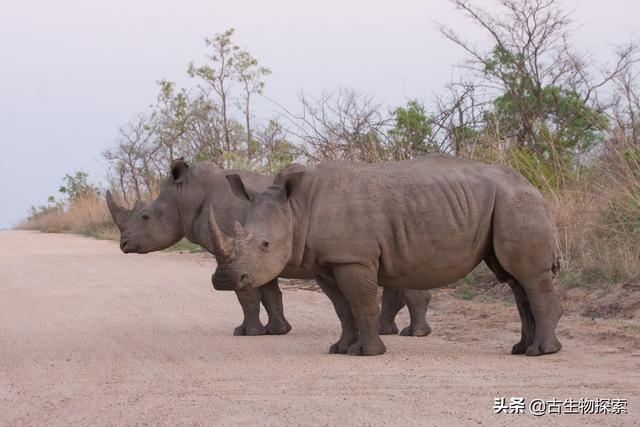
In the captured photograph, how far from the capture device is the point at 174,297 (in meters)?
11.1

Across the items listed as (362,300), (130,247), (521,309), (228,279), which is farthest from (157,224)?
(521,309)

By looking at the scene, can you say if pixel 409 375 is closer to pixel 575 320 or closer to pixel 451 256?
pixel 451 256

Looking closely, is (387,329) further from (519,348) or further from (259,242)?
(259,242)

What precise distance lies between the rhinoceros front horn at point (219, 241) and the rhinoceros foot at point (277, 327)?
206 centimetres

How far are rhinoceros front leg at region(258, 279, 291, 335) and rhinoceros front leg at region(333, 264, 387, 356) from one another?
162cm

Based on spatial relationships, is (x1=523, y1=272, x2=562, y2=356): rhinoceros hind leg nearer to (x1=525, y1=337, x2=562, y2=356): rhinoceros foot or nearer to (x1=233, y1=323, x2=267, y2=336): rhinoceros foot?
(x1=525, y1=337, x2=562, y2=356): rhinoceros foot

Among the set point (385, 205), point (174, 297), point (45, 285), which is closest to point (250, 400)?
point (385, 205)

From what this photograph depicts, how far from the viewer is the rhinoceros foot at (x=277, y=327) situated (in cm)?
856

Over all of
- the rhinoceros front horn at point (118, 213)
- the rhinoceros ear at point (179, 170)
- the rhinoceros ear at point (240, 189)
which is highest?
the rhinoceros ear at point (179, 170)

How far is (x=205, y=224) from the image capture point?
8.61 metres

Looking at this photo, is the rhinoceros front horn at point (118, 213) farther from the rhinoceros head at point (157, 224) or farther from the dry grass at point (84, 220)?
the dry grass at point (84, 220)

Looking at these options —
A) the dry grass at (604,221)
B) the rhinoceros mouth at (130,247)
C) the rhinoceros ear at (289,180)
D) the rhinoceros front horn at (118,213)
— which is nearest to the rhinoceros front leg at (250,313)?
the rhinoceros mouth at (130,247)

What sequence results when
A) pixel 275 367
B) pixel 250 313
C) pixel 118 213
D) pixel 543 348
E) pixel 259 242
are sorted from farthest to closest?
pixel 118 213 < pixel 250 313 < pixel 543 348 < pixel 259 242 < pixel 275 367

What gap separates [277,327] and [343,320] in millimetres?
1435
